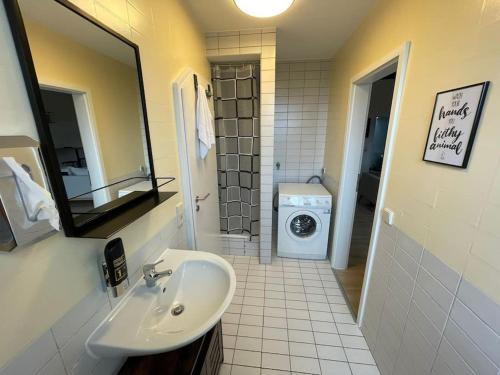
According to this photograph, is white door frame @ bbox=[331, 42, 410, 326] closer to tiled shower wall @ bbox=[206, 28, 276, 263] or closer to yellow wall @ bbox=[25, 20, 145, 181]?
tiled shower wall @ bbox=[206, 28, 276, 263]

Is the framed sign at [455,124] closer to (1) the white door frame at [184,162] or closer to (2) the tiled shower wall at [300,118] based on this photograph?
(1) the white door frame at [184,162]

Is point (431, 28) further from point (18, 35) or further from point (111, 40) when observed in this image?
point (18, 35)

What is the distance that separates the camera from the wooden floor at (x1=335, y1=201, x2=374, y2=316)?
2.03 m

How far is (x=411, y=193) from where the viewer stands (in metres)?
1.12

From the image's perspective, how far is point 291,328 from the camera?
5.61 ft

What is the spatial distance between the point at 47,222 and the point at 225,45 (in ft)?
6.84

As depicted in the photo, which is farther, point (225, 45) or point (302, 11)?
point (225, 45)

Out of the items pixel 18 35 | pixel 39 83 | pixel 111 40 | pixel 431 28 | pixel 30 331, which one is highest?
pixel 431 28

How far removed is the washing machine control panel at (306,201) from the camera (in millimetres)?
2359

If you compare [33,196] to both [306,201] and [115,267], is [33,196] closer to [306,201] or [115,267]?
[115,267]

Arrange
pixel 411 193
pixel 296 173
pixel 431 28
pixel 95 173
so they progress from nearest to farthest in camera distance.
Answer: pixel 95 173
pixel 431 28
pixel 411 193
pixel 296 173

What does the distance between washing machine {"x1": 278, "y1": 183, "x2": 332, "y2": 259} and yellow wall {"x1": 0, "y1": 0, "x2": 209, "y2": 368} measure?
145cm

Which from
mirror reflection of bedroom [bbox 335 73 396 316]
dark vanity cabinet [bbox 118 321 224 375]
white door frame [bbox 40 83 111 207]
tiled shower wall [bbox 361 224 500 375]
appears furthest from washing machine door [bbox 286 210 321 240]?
white door frame [bbox 40 83 111 207]

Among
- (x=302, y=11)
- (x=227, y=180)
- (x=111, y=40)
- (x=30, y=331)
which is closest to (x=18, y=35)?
(x=111, y=40)
